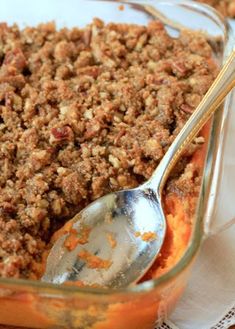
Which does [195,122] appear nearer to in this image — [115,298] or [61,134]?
[61,134]

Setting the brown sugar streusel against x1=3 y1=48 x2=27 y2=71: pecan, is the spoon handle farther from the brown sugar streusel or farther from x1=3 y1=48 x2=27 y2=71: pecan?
x1=3 y1=48 x2=27 y2=71: pecan

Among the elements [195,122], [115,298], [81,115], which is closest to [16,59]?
[81,115]

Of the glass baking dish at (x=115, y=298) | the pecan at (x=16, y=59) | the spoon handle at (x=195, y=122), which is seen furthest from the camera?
the pecan at (x=16, y=59)

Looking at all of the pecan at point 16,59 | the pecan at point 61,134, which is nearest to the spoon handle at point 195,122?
the pecan at point 61,134

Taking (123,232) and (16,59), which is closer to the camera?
(123,232)

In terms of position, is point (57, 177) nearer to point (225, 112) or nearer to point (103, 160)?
point (103, 160)

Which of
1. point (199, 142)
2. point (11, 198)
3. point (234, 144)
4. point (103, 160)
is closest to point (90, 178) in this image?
point (103, 160)

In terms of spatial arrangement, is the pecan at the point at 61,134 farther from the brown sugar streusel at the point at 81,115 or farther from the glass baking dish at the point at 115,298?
the glass baking dish at the point at 115,298
